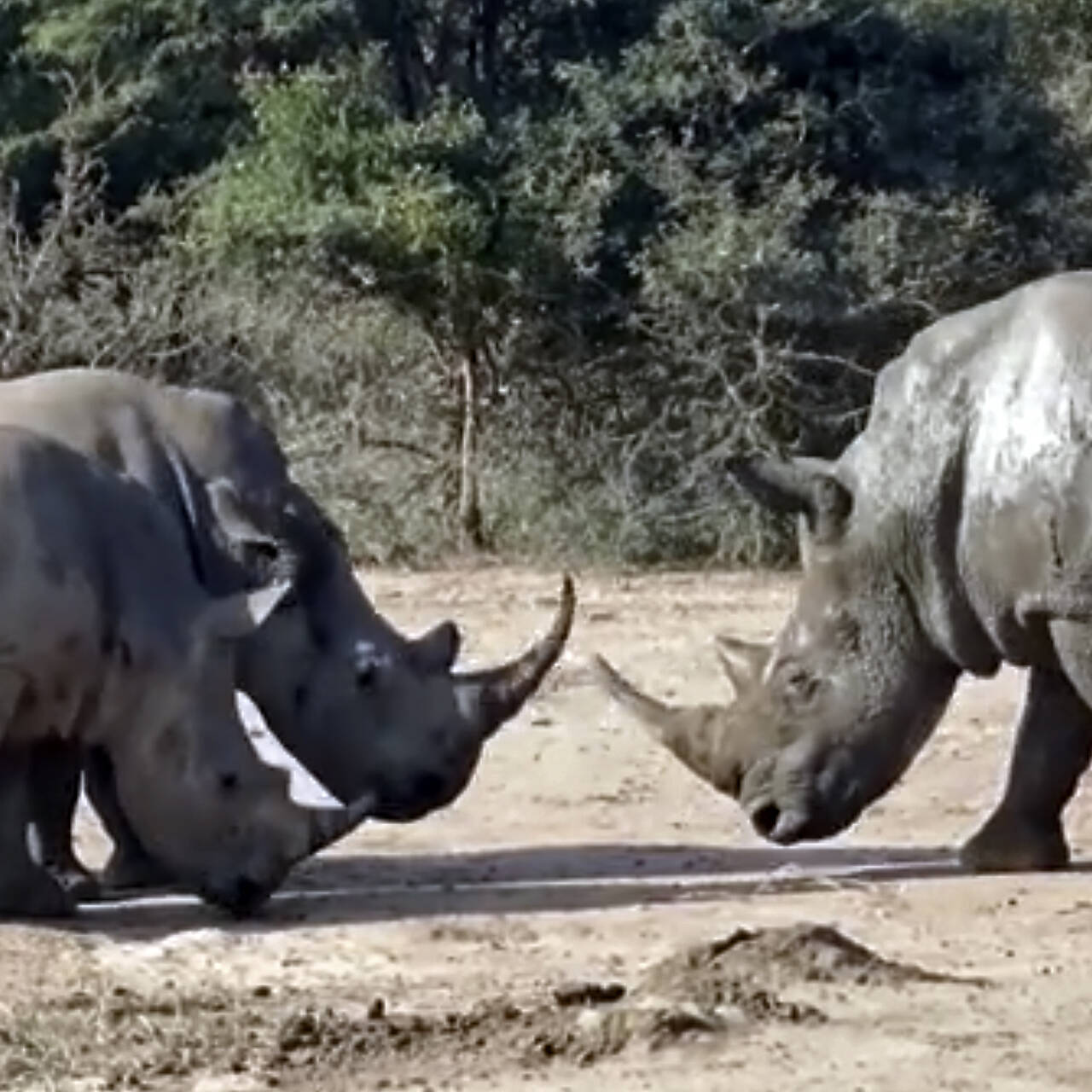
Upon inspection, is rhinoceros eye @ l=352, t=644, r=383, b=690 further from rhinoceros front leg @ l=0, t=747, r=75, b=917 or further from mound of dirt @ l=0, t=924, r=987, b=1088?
mound of dirt @ l=0, t=924, r=987, b=1088

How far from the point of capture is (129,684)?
1069 cm

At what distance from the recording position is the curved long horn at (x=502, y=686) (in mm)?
12023

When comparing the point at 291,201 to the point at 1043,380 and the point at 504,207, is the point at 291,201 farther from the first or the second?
the point at 1043,380

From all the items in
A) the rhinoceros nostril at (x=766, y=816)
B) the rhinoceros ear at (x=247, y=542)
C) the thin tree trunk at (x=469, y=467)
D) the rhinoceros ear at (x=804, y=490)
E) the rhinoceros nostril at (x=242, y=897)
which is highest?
the rhinoceros ear at (x=804, y=490)

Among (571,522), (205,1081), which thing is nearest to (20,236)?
(571,522)

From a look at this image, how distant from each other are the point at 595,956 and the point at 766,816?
65.0 inches

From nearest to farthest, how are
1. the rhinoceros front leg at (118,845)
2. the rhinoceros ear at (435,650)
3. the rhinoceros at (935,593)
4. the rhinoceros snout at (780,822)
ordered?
the rhinoceros at (935,593) → the rhinoceros front leg at (118,845) → the rhinoceros snout at (780,822) → the rhinoceros ear at (435,650)

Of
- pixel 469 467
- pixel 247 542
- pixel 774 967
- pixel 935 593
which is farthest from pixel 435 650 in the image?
pixel 469 467

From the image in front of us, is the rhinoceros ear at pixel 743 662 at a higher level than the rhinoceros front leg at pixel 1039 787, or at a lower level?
higher

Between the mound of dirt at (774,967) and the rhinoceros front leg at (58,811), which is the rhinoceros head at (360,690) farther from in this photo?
the mound of dirt at (774,967)

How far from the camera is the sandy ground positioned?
26.6 ft

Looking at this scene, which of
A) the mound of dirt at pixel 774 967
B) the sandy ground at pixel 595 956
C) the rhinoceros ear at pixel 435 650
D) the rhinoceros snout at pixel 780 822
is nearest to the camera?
the sandy ground at pixel 595 956

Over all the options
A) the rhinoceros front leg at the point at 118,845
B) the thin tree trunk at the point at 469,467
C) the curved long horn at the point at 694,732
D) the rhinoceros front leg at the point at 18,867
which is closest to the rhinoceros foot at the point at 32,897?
the rhinoceros front leg at the point at 18,867

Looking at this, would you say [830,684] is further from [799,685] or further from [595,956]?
[595,956]
